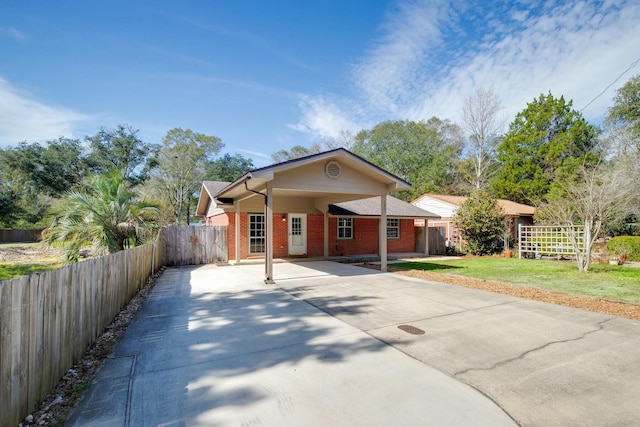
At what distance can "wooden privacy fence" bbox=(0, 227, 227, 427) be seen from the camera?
2410mm

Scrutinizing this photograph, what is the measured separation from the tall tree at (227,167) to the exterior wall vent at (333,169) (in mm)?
31121

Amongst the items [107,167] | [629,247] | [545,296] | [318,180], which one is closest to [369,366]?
[545,296]

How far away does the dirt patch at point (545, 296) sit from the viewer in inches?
246

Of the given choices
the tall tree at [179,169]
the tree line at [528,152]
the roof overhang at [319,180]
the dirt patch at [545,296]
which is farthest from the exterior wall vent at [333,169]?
the tall tree at [179,169]

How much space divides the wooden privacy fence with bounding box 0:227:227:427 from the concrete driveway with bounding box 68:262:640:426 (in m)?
0.43

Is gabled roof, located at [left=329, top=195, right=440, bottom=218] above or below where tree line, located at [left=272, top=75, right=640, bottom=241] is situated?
→ below

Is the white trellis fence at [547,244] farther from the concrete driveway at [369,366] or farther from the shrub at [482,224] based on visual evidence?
the concrete driveway at [369,366]

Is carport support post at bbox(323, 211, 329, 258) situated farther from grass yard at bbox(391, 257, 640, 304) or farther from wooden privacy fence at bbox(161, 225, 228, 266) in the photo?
grass yard at bbox(391, 257, 640, 304)

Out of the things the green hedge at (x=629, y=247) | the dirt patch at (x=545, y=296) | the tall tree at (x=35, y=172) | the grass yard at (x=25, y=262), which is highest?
the tall tree at (x=35, y=172)

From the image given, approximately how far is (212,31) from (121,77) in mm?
4275

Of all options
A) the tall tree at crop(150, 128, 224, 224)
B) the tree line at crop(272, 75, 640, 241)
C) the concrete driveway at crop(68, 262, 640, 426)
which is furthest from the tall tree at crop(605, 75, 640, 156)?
the tall tree at crop(150, 128, 224, 224)

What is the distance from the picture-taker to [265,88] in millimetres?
17641

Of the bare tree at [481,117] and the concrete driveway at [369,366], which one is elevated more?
the bare tree at [481,117]

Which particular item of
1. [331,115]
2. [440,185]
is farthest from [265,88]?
[440,185]
